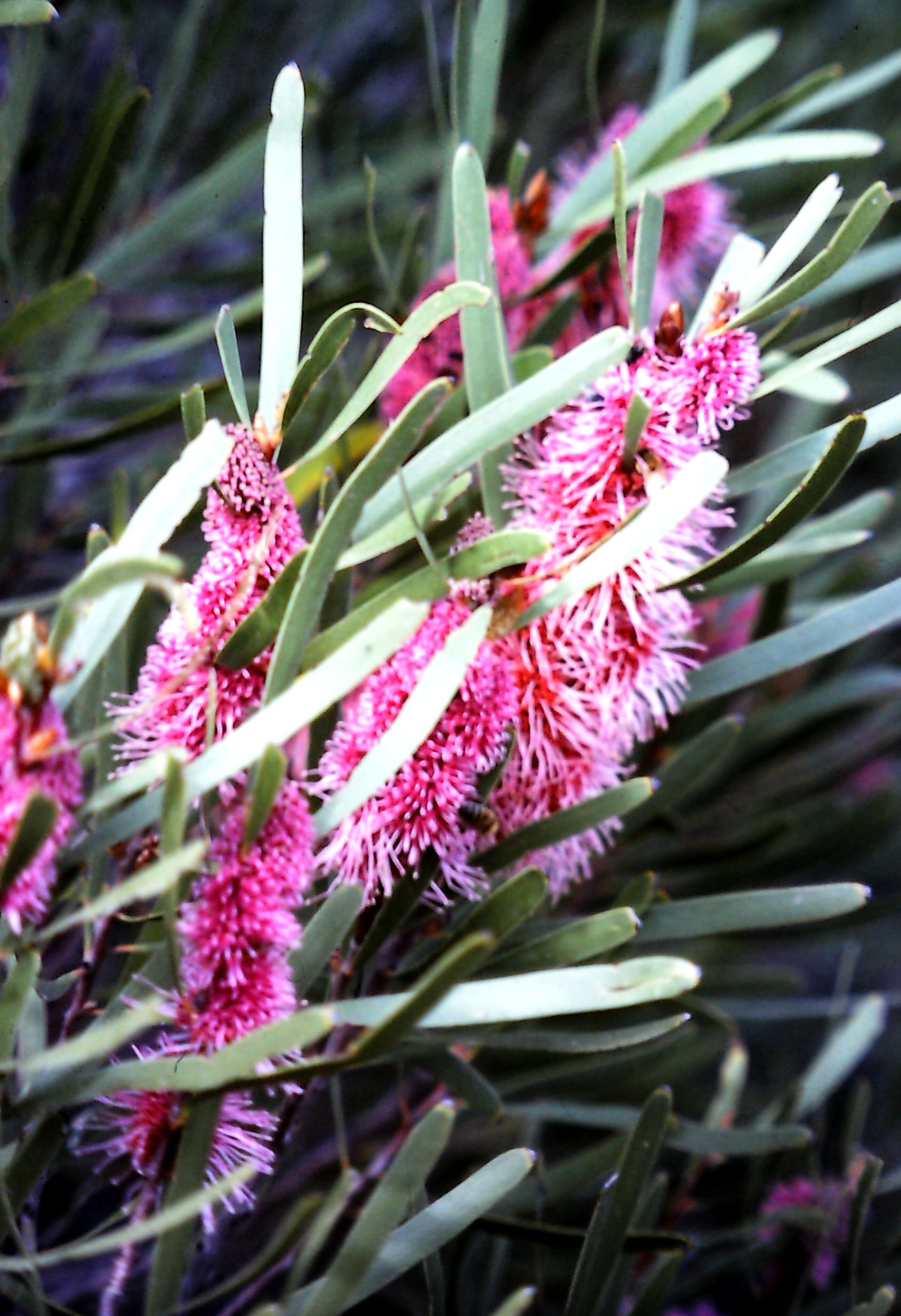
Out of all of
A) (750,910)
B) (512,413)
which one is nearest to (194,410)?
(512,413)

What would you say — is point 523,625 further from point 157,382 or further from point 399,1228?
point 157,382

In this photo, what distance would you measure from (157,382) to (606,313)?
0.57 metres

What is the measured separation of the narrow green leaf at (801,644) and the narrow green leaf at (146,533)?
285 millimetres

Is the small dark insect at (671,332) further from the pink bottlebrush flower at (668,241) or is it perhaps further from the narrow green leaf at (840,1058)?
the narrow green leaf at (840,1058)

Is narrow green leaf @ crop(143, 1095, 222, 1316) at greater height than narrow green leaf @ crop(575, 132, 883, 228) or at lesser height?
lesser

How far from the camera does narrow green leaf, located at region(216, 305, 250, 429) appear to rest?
0.44 m

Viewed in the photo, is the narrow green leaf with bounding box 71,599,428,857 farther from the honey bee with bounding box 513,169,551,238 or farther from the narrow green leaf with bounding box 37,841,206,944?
the honey bee with bounding box 513,169,551,238

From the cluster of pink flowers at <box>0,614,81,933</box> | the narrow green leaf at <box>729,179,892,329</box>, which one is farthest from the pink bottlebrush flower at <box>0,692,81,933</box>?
the narrow green leaf at <box>729,179,892,329</box>

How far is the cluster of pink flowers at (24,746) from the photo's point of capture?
0.35 metres

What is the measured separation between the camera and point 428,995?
0.33 m

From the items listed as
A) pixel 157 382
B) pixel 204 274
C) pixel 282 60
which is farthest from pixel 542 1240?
pixel 282 60

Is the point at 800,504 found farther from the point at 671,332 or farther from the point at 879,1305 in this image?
the point at 879,1305

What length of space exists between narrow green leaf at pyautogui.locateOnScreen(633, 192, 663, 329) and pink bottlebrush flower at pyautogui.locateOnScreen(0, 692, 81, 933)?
1.01 feet

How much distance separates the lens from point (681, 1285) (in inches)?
28.9
